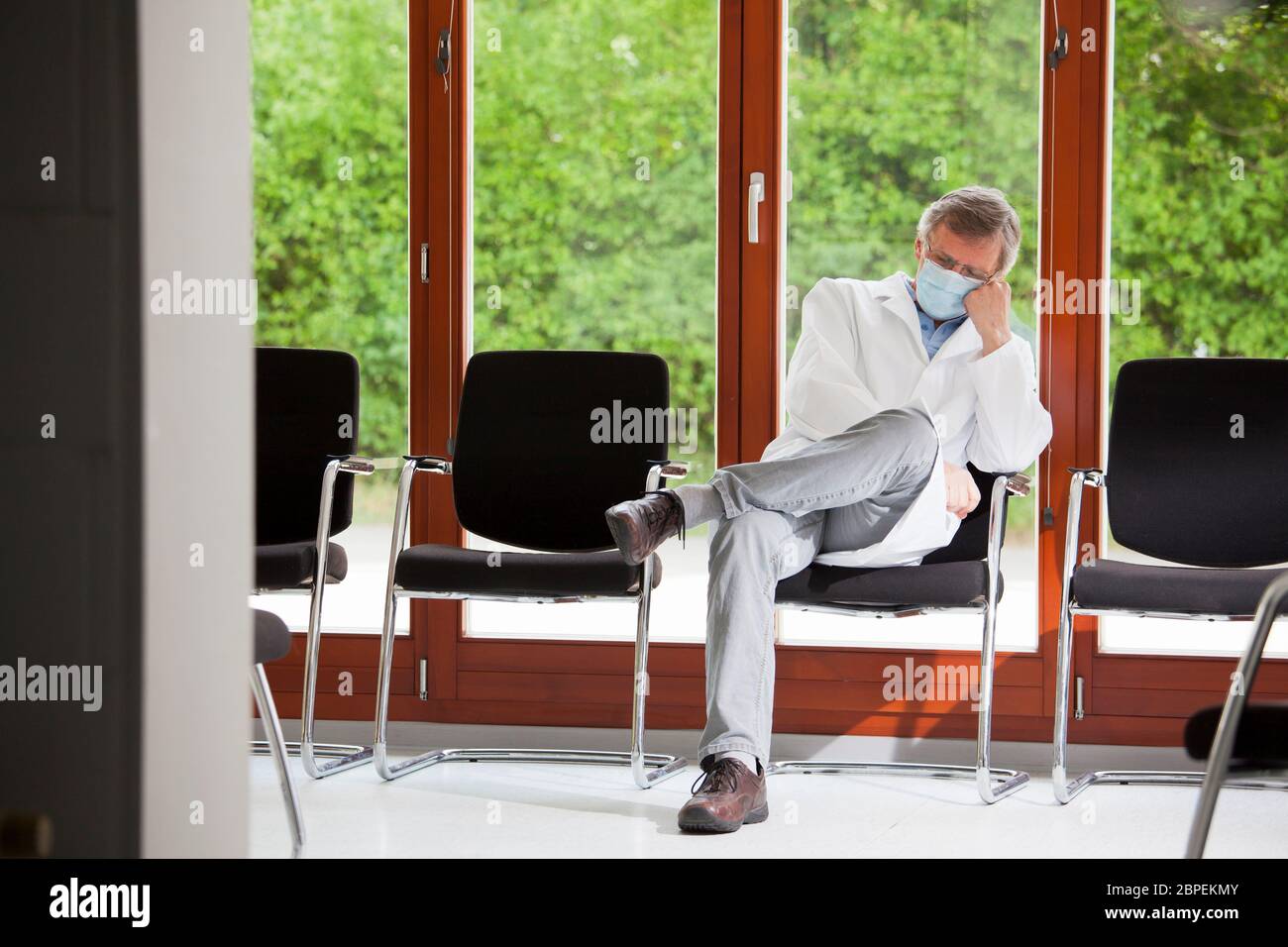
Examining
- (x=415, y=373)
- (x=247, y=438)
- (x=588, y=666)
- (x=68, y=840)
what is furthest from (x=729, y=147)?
(x=68, y=840)

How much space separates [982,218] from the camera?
308 centimetres

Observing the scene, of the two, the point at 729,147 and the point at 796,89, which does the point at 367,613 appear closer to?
the point at 729,147

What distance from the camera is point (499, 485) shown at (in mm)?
3248

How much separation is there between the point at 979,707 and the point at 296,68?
2421 millimetres

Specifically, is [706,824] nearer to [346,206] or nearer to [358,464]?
[358,464]

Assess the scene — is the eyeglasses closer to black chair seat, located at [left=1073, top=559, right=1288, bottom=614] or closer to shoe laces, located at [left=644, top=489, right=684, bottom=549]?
black chair seat, located at [left=1073, top=559, right=1288, bottom=614]

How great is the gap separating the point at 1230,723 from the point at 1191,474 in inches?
70.1

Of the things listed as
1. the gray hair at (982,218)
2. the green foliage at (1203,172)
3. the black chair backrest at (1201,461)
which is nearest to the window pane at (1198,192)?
the green foliage at (1203,172)

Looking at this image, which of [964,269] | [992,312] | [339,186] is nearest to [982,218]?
[964,269]

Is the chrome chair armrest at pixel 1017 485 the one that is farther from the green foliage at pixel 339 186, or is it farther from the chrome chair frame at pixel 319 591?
the green foliage at pixel 339 186

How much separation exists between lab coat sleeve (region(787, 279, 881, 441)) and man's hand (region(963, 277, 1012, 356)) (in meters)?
0.28

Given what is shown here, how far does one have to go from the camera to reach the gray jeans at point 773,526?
2592 millimetres

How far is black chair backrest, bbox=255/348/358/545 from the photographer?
3.27 m

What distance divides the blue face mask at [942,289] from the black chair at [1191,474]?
0.43 meters
